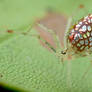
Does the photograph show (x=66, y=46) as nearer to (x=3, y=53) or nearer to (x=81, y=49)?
(x=81, y=49)

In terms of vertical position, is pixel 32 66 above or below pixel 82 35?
→ below

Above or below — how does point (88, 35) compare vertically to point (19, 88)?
above

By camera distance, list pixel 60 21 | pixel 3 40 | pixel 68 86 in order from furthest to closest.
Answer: pixel 60 21 < pixel 3 40 < pixel 68 86

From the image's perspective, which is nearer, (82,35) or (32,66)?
(82,35)

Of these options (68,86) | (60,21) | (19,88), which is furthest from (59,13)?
(19,88)

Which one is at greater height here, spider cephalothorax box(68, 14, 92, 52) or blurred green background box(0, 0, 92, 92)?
spider cephalothorax box(68, 14, 92, 52)

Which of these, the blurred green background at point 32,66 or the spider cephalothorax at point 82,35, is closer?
the blurred green background at point 32,66

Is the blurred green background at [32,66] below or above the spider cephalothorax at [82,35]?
→ below

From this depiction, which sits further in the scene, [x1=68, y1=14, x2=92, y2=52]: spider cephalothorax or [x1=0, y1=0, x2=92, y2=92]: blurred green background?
[x1=68, y1=14, x2=92, y2=52]: spider cephalothorax
